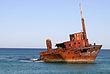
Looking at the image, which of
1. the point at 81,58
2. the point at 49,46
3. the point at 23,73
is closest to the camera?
the point at 23,73

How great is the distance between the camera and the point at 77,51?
84688 millimetres

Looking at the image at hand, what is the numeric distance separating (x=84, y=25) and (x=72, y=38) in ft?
15.4

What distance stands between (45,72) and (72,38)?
2121 cm

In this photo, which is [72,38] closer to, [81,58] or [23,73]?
[81,58]

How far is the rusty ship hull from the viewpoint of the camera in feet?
278

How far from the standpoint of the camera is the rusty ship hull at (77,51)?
84875 mm

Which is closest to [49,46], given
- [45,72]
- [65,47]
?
[65,47]

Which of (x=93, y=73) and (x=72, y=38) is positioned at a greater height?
(x=72, y=38)

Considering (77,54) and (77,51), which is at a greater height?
(77,51)

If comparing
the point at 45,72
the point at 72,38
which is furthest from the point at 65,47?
the point at 45,72

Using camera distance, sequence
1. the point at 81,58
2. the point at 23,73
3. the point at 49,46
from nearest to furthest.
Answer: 1. the point at 23,73
2. the point at 81,58
3. the point at 49,46

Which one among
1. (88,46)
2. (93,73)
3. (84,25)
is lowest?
(93,73)

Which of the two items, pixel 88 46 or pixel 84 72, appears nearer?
pixel 84 72

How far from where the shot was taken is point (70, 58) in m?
86.1
